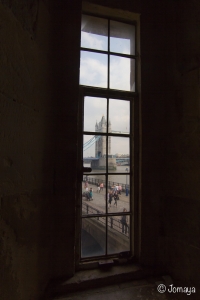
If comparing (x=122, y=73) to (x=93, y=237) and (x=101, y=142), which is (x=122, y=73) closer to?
(x=101, y=142)

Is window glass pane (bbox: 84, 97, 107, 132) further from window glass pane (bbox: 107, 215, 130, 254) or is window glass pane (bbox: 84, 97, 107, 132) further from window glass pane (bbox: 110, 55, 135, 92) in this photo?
window glass pane (bbox: 107, 215, 130, 254)

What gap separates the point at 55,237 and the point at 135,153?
33.5 inches

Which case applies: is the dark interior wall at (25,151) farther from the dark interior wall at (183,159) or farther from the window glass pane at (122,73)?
the dark interior wall at (183,159)

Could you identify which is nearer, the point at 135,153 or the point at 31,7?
the point at 31,7

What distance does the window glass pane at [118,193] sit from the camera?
1299mm

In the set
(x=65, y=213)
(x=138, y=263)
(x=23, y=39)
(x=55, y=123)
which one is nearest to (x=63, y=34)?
(x=23, y=39)

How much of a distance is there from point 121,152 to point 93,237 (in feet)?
2.26

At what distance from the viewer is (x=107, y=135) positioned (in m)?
1.32

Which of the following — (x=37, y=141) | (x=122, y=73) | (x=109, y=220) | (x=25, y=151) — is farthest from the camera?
(x=122, y=73)

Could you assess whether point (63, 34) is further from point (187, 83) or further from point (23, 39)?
point (187, 83)

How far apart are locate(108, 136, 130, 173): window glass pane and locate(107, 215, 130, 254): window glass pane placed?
0.39 meters

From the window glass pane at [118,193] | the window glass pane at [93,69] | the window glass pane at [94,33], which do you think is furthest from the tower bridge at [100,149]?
the window glass pane at [94,33]

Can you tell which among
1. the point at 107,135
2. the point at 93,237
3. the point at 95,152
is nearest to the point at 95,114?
the point at 107,135

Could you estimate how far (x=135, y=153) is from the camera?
4.40ft
